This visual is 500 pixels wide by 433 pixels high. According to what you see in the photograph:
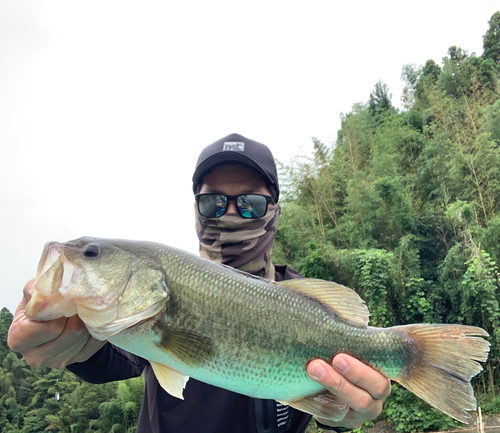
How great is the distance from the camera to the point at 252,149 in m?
2.85

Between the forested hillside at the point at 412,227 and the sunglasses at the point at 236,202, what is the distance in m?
14.4

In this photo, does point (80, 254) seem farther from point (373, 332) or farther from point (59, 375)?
point (59, 375)

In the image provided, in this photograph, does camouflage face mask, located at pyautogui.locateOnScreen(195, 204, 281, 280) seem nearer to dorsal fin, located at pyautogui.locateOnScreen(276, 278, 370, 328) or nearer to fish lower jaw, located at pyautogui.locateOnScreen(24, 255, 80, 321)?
dorsal fin, located at pyautogui.locateOnScreen(276, 278, 370, 328)

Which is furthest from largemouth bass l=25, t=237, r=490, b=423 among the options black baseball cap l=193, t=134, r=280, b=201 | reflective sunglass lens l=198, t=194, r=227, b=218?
black baseball cap l=193, t=134, r=280, b=201

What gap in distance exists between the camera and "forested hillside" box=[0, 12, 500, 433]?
616 inches

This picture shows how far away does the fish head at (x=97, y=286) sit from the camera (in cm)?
153

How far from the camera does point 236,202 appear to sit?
109 inches

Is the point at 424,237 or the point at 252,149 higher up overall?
the point at 252,149

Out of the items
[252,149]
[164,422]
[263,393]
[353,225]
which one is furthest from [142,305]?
[353,225]

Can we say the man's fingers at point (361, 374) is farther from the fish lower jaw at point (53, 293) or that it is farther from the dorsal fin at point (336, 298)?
the fish lower jaw at point (53, 293)

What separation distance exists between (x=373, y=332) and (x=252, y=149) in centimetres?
166

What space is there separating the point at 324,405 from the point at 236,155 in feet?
5.91

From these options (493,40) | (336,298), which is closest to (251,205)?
(336,298)

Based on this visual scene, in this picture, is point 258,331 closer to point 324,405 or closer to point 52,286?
point 324,405
